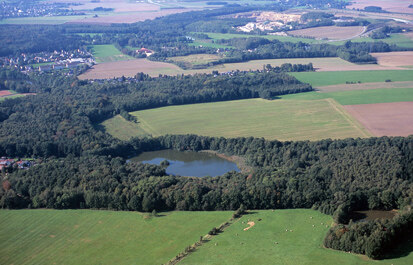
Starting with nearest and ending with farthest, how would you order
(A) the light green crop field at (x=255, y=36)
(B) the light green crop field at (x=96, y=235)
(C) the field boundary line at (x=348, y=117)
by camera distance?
(B) the light green crop field at (x=96, y=235) < (C) the field boundary line at (x=348, y=117) < (A) the light green crop field at (x=255, y=36)

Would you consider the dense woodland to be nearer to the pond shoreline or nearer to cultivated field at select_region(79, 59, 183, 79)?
the pond shoreline

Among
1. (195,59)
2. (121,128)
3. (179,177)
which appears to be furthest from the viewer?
(195,59)

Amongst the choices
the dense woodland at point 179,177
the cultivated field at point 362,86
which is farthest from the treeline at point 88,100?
the cultivated field at point 362,86

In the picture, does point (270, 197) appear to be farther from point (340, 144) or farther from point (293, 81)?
point (293, 81)

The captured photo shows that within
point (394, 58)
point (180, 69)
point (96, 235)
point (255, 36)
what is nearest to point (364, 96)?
point (394, 58)

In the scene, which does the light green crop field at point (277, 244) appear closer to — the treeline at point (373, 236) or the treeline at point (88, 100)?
the treeline at point (373, 236)

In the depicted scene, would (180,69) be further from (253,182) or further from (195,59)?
(253,182)
